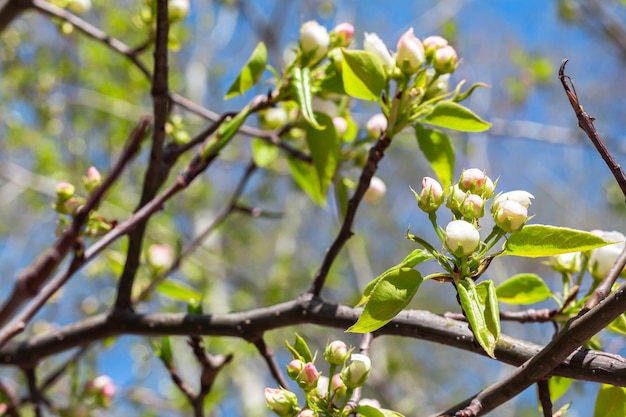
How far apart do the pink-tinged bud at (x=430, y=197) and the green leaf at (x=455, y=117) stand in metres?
0.17

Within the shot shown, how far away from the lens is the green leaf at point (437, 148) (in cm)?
75

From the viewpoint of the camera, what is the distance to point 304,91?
72cm

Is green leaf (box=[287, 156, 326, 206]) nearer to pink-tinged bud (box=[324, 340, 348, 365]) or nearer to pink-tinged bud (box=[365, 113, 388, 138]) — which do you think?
pink-tinged bud (box=[365, 113, 388, 138])

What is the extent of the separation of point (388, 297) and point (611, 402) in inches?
10.6

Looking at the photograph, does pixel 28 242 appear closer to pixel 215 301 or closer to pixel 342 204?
pixel 215 301

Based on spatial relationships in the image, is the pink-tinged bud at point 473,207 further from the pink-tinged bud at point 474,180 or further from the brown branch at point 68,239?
the brown branch at point 68,239

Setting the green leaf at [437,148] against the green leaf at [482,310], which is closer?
the green leaf at [482,310]

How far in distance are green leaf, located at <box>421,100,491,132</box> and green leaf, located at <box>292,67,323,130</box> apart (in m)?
0.12

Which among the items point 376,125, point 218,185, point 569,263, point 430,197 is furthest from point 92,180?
point 218,185

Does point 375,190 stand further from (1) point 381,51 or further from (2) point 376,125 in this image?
(1) point 381,51

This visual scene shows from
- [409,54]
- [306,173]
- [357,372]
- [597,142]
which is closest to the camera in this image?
[597,142]

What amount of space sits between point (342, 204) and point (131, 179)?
146 inches

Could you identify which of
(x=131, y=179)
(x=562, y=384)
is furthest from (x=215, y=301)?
(x=562, y=384)

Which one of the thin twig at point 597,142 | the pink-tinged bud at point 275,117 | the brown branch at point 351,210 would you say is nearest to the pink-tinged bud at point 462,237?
the thin twig at point 597,142
